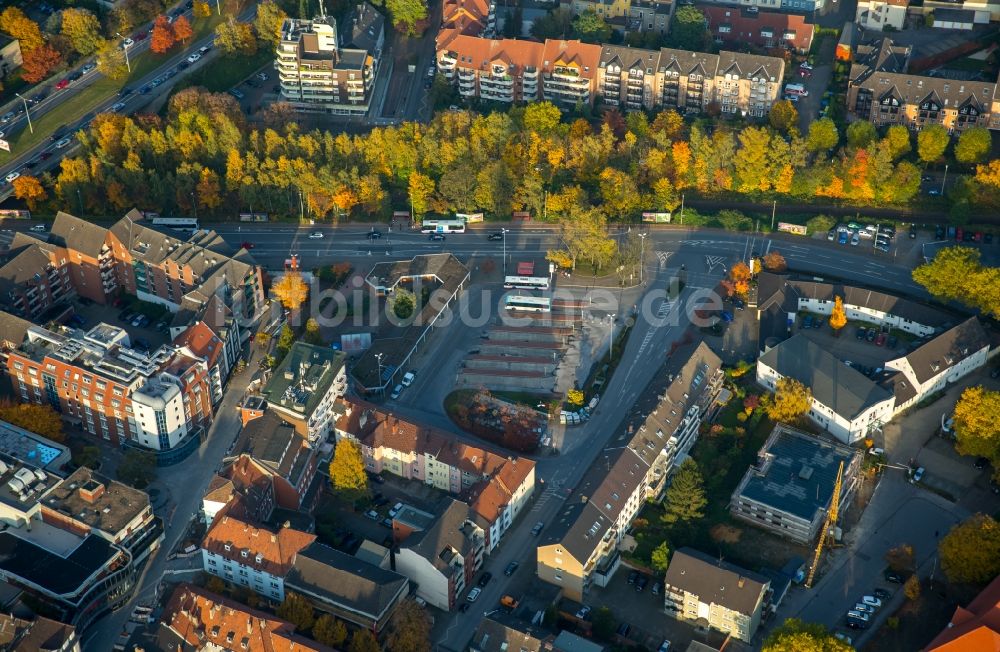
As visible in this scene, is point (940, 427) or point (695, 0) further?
point (695, 0)

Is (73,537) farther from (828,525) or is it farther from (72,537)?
(828,525)

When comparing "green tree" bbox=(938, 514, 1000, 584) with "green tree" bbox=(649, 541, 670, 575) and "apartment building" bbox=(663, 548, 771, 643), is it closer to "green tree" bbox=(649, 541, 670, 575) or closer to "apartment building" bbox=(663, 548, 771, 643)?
"apartment building" bbox=(663, 548, 771, 643)

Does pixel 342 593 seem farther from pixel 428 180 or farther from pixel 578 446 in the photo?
pixel 428 180

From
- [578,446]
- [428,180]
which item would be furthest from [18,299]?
[578,446]

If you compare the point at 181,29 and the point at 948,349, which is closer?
the point at 948,349

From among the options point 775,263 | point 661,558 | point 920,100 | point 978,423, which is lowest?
point 661,558

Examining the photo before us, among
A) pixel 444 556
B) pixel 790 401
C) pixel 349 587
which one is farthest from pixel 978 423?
pixel 349 587

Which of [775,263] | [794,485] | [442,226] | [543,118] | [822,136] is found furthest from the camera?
[543,118]

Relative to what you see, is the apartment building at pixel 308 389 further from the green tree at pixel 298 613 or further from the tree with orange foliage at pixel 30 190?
the tree with orange foliage at pixel 30 190
